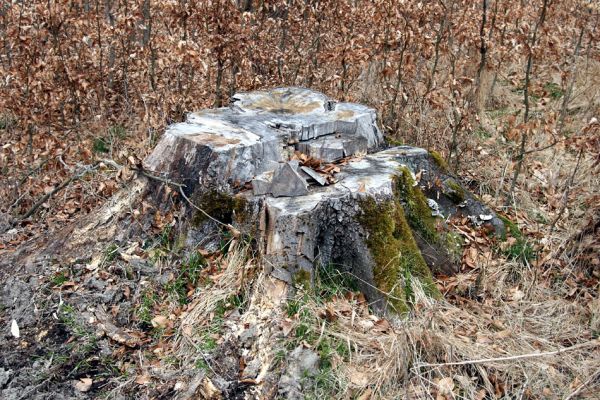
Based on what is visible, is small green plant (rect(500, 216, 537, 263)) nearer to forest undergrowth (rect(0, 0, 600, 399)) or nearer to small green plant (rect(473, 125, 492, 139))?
forest undergrowth (rect(0, 0, 600, 399))

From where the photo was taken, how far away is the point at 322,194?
A: 3.79 metres

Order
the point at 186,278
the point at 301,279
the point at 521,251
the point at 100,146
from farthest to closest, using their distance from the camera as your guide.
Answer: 1. the point at 100,146
2. the point at 521,251
3. the point at 186,278
4. the point at 301,279

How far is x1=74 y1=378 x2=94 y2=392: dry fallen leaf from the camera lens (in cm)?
328

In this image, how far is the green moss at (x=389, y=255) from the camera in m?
3.74

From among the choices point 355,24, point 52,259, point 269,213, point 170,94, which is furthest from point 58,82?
point 269,213

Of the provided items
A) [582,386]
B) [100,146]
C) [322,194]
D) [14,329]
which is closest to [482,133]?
[322,194]

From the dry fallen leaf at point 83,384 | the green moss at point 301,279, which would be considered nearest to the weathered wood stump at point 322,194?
the green moss at point 301,279

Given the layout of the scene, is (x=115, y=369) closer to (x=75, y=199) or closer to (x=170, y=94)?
(x=75, y=199)

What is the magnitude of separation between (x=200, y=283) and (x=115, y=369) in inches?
30.4

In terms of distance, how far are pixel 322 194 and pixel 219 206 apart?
738 millimetres

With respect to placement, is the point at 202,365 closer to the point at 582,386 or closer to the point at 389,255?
the point at 389,255

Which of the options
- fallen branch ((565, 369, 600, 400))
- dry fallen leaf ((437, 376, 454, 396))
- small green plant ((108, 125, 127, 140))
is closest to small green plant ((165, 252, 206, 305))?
dry fallen leaf ((437, 376, 454, 396))

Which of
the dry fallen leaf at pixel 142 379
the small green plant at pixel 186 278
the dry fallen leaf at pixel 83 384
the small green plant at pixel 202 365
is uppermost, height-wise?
the small green plant at pixel 186 278

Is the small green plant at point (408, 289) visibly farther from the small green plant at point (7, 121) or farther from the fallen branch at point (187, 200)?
the small green plant at point (7, 121)
